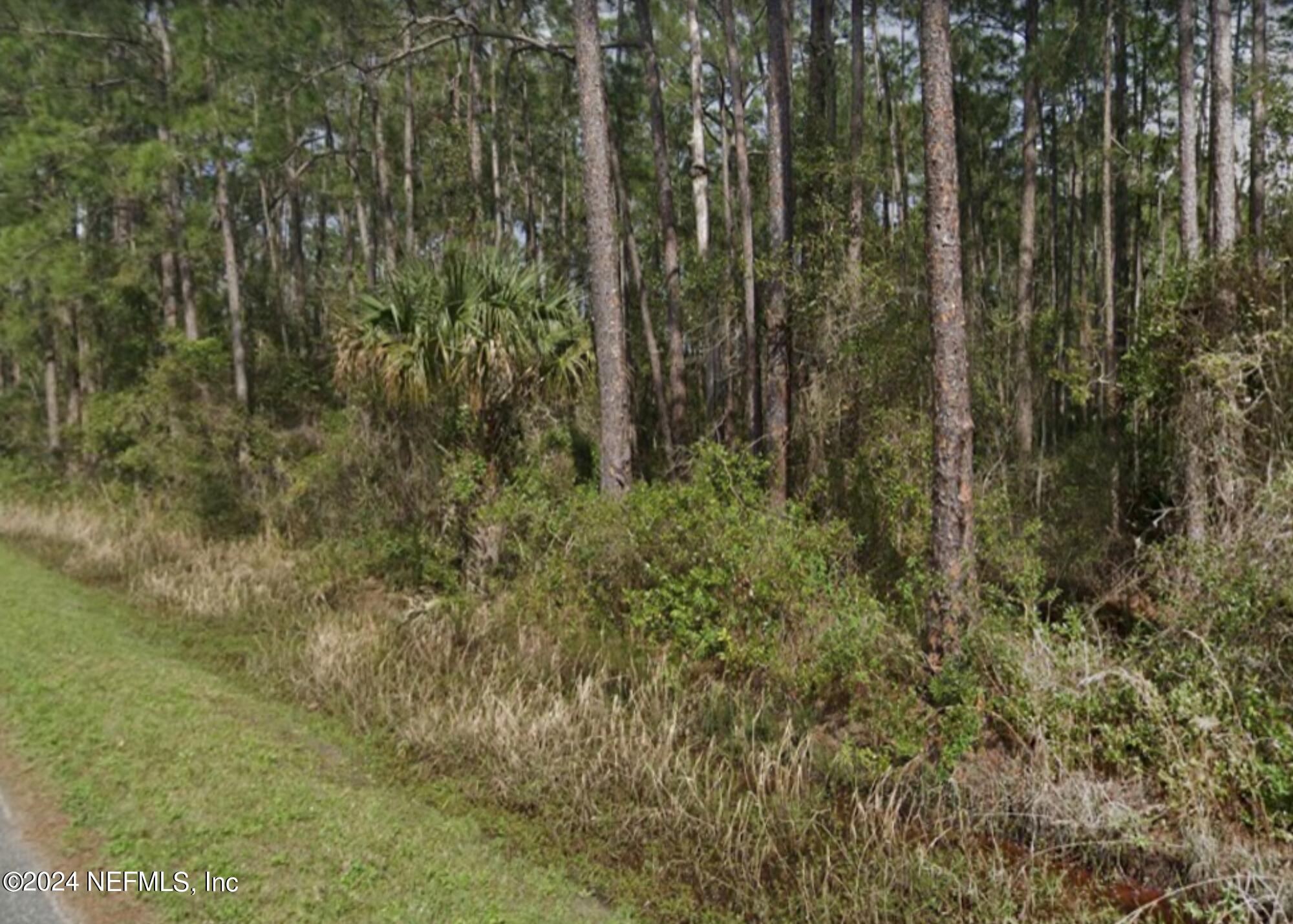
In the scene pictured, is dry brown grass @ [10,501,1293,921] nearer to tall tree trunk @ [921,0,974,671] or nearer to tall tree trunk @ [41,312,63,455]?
tall tree trunk @ [921,0,974,671]

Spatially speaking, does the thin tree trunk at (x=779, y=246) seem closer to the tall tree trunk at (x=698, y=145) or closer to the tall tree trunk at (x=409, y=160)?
the tall tree trunk at (x=698, y=145)

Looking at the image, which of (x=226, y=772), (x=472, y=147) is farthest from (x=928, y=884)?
(x=472, y=147)

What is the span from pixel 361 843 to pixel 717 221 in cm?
2195

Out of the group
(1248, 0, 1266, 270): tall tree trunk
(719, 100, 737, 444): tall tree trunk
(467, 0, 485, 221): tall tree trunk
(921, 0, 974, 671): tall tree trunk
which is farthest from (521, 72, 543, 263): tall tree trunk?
(1248, 0, 1266, 270): tall tree trunk

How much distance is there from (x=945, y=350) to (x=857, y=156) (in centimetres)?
601

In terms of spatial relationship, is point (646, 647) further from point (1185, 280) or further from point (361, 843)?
point (1185, 280)

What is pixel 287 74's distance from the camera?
430 inches

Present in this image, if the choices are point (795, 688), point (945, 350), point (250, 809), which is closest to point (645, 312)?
point (945, 350)

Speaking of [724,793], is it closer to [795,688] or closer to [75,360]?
[795,688]

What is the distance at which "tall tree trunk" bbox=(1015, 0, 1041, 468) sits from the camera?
12102mm

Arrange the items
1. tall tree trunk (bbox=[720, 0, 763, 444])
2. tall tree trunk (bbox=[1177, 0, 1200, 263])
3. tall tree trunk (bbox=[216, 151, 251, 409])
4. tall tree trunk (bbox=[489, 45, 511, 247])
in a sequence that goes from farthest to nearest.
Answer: tall tree trunk (bbox=[489, 45, 511, 247]), tall tree trunk (bbox=[216, 151, 251, 409]), tall tree trunk (bbox=[720, 0, 763, 444]), tall tree trunk (bbox=[1177, 0, 1200, 263])

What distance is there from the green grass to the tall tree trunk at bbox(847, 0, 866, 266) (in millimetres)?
7331

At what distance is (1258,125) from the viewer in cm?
1166

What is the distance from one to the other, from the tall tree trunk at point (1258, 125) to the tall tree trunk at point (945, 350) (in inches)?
275
